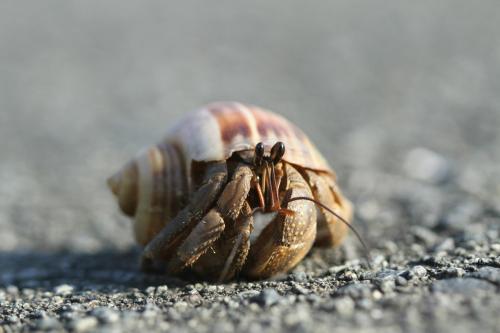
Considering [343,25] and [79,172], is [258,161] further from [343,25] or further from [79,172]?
[343,25]

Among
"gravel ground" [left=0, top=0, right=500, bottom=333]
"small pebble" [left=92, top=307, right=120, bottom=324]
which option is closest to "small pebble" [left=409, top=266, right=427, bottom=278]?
"gravel ground" [left=0, top=0, right=500, bottom=333]

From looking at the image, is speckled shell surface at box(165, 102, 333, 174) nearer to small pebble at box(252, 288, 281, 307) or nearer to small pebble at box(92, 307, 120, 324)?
small pebble at box(252, 288, 281, 307)

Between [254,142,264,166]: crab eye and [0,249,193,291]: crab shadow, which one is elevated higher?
[254,142,264,166]: crab eye

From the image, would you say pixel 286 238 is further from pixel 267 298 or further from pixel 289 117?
pixel 289 117

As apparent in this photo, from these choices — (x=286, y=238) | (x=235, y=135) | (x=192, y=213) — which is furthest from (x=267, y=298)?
(x=235, y=135)

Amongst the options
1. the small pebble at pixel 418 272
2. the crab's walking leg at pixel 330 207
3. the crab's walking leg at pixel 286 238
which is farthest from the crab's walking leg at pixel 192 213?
the small pebble at pixel 418 272

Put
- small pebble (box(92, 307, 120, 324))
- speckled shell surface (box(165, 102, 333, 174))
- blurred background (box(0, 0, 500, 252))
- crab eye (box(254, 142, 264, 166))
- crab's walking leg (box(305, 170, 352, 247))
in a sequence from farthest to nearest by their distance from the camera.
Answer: blurred background (box(0, 0, 500, 252))
crab's walking leg (box(305, 170, 352, 247))
speckled shell surface (box(165, 102, 333, 174))
crab eye (box(254, 142, 264, 166))
small pebble (box(92, 307, 120, 324))

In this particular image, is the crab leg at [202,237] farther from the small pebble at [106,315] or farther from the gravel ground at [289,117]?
the small pebble at [106,315]
